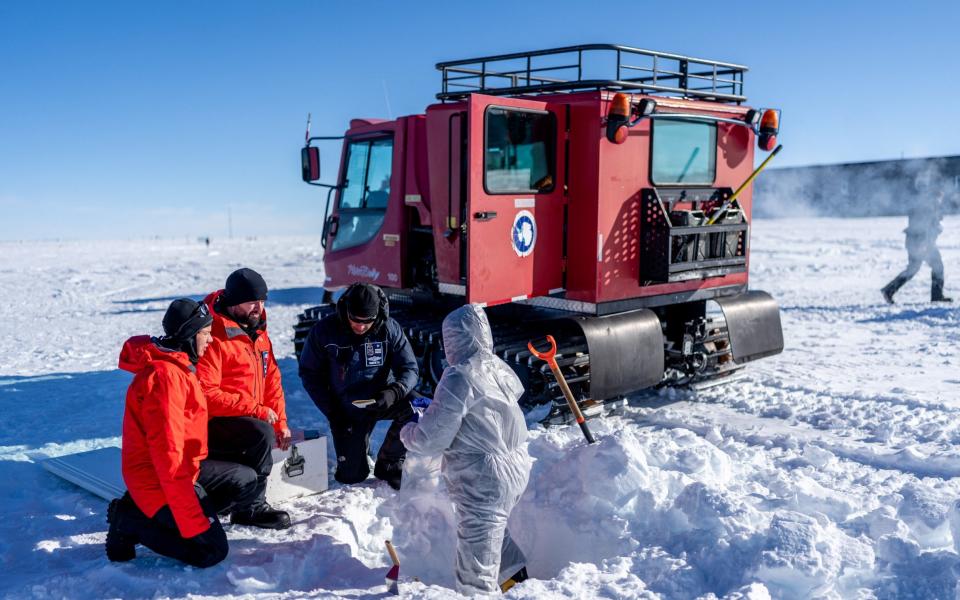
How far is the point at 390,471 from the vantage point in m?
5.26

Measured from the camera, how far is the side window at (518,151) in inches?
244

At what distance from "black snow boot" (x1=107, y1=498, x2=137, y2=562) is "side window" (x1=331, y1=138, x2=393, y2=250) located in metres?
4.04

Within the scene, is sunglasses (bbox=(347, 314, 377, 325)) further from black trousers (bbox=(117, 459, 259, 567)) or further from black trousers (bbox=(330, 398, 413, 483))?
black trousers (bbox=(117, 459, 259, 567))

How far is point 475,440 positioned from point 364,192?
15.1ft

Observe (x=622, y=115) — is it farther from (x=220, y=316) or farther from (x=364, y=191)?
(x=220, y=316)

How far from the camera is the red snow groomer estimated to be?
6.32 m

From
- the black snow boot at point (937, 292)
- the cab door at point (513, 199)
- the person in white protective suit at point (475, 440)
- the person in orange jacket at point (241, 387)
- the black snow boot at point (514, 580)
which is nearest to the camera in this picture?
the person in white protective suit at point (475, 440)

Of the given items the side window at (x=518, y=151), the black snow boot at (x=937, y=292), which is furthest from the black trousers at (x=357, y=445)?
the black snow boot at (x=937, y=292)

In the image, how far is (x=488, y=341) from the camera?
3752mm

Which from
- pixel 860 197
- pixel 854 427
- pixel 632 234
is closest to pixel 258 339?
pixel 632 234

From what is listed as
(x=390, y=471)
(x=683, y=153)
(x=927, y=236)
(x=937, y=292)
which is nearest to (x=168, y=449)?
(x=390, y=471)

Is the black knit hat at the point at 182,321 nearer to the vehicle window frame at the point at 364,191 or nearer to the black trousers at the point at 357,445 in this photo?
the black trousers at the point at 357,445

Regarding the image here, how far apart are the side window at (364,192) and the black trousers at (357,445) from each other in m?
2.70

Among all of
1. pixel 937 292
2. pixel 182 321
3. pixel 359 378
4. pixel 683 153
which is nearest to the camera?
pixel 182 321
